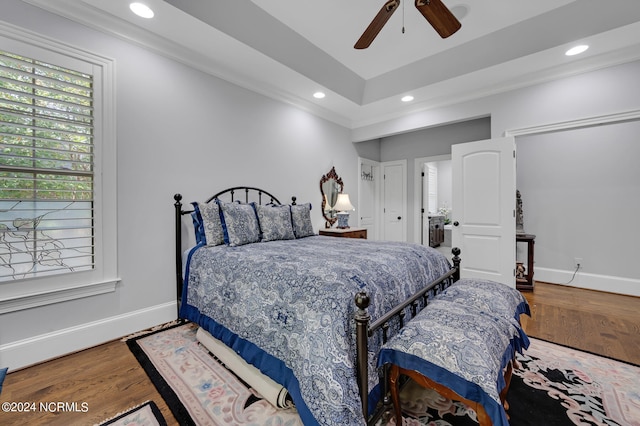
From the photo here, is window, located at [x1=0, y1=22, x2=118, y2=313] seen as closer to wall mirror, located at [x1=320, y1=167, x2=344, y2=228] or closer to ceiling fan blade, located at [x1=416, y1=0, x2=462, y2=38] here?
ceiling fan blade, located at [x1=416, y1=0, x2=462, y2=38]

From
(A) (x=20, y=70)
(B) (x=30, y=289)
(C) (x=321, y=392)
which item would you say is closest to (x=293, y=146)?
(A) (x=20, y=70)

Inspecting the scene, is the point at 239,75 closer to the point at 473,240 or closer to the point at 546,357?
the point at 473,240

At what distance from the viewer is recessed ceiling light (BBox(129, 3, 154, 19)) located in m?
2.20

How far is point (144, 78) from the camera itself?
8.55 ft

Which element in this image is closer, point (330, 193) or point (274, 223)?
point (274, 223)

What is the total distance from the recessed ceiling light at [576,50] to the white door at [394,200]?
9.82 ft

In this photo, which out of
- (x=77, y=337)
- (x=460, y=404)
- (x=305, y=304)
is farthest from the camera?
(x=77, y=337)

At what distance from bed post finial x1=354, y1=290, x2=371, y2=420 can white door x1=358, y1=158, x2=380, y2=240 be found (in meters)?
4.26

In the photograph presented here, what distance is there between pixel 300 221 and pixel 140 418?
2158 mm

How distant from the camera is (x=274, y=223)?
9.59 feet

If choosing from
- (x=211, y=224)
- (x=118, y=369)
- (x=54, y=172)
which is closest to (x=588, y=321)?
(x=211, y=224)

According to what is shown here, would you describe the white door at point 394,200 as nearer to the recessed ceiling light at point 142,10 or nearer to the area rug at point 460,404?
the area rug at point 460,404

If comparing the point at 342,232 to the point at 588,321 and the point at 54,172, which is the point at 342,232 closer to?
the point at 588,321

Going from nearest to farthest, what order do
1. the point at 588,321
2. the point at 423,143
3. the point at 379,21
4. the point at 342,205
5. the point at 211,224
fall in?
the point at 379,21 < the point at 211,224 < the point at 588,321 < the point at 342,205 < the point at 423,143
